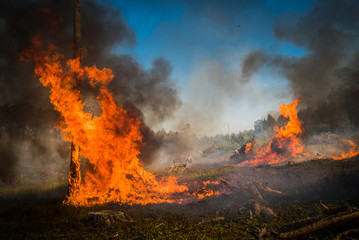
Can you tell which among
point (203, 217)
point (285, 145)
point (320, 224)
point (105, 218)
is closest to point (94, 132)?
point (105, 218)

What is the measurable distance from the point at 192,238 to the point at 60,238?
5.67 m

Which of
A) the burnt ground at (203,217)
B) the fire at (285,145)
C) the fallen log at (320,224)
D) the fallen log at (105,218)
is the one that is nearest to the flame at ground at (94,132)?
the burnt ground at (203,217)

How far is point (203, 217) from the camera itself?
1218cm

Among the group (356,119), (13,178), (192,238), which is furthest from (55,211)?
(356,119)

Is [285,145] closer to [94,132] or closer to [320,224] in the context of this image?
[320,224]

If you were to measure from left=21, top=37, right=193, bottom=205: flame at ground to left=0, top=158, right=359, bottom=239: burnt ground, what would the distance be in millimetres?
2345

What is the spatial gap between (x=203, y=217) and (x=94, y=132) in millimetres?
11201

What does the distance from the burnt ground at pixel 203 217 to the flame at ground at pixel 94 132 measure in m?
2.35

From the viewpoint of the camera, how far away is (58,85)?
15.1 m

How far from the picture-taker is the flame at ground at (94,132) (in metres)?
15.0

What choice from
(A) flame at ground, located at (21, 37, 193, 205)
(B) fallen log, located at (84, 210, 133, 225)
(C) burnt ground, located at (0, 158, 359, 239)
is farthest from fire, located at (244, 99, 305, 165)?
(B) fallen log, located at (84, 210, 133, 225)

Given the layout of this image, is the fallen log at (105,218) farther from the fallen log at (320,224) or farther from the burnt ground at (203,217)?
the fallen log at (320,224)

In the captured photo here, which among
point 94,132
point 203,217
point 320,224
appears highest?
point 94,132

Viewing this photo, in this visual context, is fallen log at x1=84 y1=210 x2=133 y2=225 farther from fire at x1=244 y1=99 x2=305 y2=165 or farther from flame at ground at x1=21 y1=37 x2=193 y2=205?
fire at x1=244 y1=99 x2=305 y2=165
